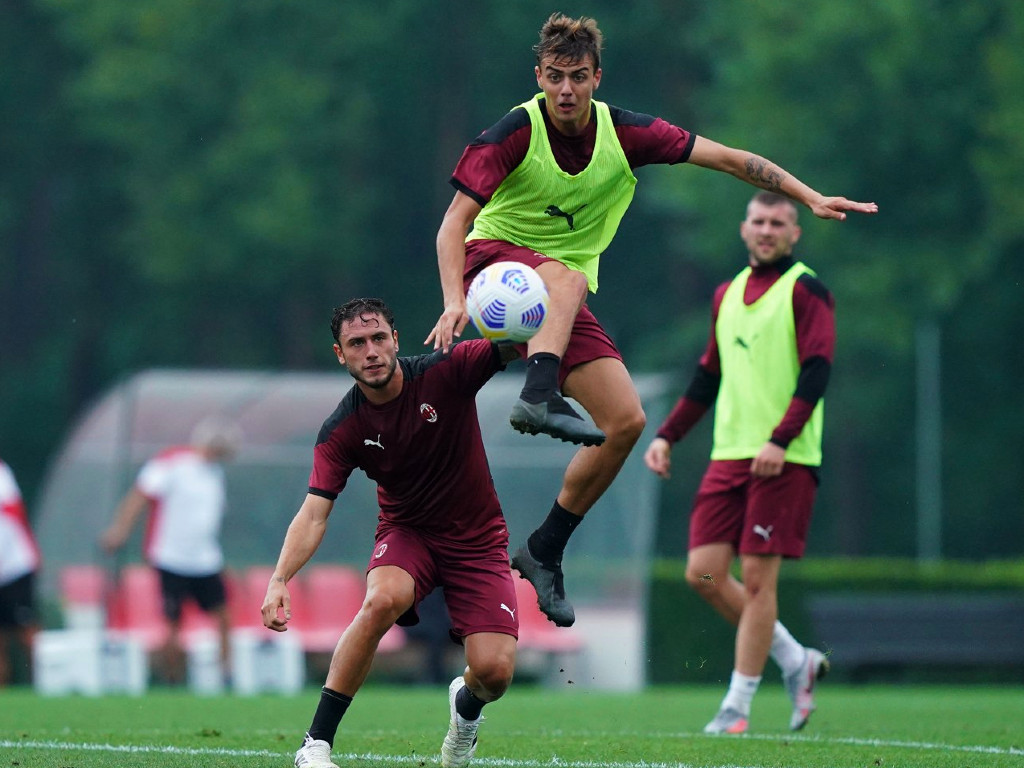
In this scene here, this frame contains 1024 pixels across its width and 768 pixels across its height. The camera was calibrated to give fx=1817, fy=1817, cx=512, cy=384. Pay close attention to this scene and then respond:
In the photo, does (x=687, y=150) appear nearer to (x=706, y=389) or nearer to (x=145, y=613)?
(x=706, y=389)

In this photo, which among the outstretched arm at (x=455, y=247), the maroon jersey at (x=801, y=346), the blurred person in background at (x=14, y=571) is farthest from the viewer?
the blurred person in background at (x=14, y=571)

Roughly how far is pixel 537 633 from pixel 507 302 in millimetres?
10414

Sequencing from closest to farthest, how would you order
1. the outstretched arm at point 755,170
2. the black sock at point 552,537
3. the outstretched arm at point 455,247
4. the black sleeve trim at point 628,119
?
the outstretched arm at point 455,247, the outstretched arm at point 755,170, the black sleeve trim at point 628,119, the black sock at point 552,537

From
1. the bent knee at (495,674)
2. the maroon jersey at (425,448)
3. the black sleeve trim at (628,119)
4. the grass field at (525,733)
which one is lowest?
the grass field at (525,733)

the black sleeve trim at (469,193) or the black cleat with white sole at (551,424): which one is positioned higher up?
the black sleeve trim at (469,193)

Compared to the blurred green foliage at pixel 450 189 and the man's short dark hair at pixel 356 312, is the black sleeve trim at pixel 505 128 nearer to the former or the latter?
the man's short dark hair at pixel 356 312

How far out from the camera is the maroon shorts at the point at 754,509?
9070 mm

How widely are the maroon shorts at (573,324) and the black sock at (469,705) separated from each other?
4.49 feet

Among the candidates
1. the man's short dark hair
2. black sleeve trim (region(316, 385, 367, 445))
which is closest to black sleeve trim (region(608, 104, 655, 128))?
the man's short dark hair

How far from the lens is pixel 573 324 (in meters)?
7.59

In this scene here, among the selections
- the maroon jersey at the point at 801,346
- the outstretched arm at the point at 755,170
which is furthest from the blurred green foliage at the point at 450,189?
the outstretched arm at the point at 755,170

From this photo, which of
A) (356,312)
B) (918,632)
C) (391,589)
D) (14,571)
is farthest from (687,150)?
(918,632)

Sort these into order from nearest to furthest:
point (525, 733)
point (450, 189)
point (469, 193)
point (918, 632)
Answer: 1. point (469, 193)
2. point (525, 733)
3. point (918, 632)
4. point (450, 189)

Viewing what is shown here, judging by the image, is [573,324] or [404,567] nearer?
[404,567]
